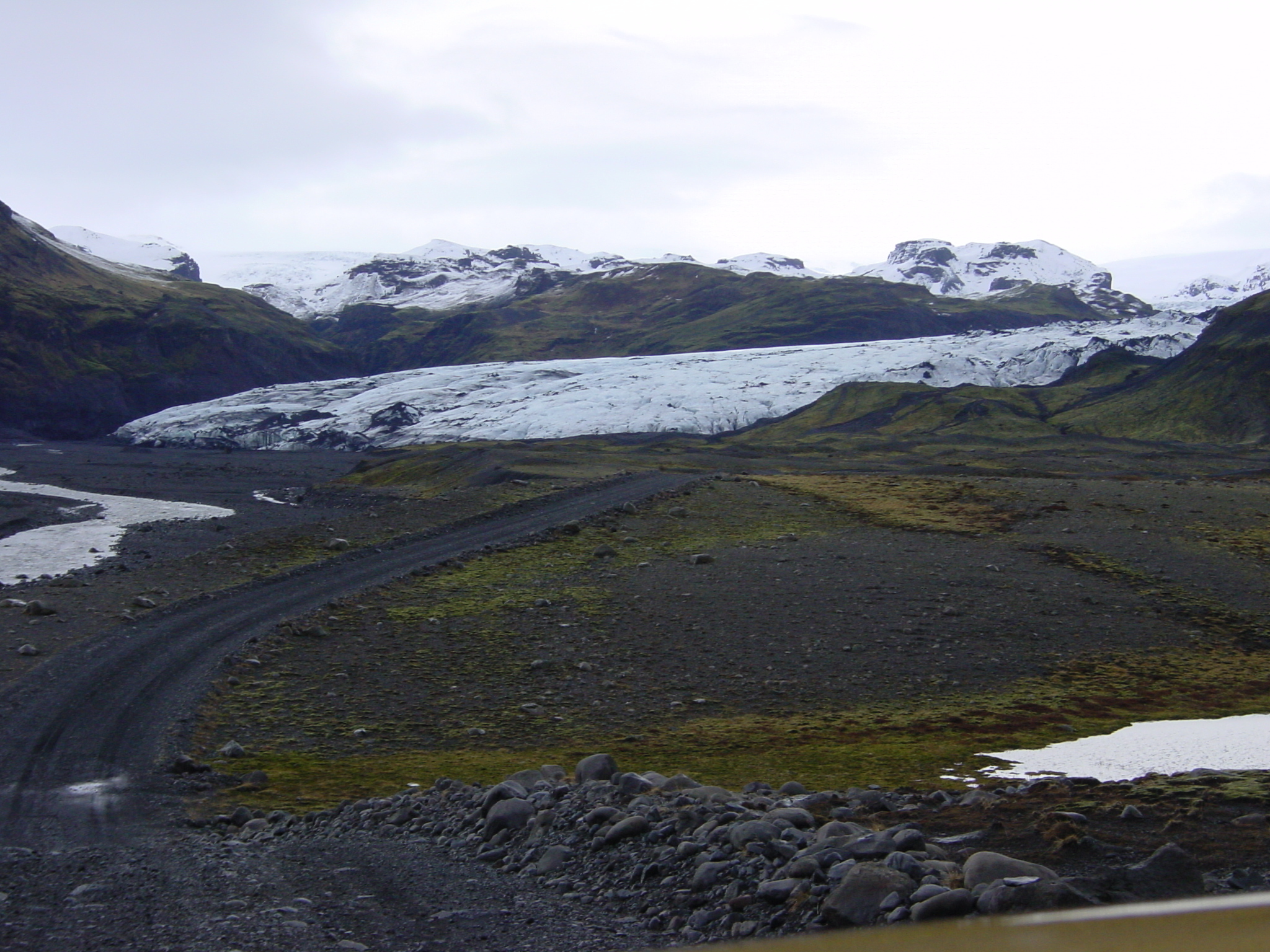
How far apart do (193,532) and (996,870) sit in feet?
126

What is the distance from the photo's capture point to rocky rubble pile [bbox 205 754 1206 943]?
6.22m

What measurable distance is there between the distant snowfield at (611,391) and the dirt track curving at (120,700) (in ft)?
291

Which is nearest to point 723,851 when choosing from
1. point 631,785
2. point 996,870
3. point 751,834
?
point 751,834

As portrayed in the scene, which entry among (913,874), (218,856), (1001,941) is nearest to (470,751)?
(218,856)

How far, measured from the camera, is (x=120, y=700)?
16312 mm

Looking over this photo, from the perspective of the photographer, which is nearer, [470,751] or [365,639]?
[470,751]

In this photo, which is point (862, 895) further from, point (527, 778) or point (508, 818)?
point (527, 778)

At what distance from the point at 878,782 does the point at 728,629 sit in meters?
9.35

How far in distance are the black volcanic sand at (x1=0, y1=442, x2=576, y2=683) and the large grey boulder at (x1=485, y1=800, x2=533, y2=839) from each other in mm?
12835

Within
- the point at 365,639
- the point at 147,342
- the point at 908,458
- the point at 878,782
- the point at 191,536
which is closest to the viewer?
the point at 878,782

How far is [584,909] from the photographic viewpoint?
728 cm

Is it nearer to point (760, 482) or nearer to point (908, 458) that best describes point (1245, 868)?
point (760, 482)

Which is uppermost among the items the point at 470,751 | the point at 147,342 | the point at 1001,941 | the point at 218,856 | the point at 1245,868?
the point at 147,342

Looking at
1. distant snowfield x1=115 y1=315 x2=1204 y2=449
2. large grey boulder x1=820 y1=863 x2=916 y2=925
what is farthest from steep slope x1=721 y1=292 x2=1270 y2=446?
large grey boulder x1=820 y1=863 x2=916 y2=925
